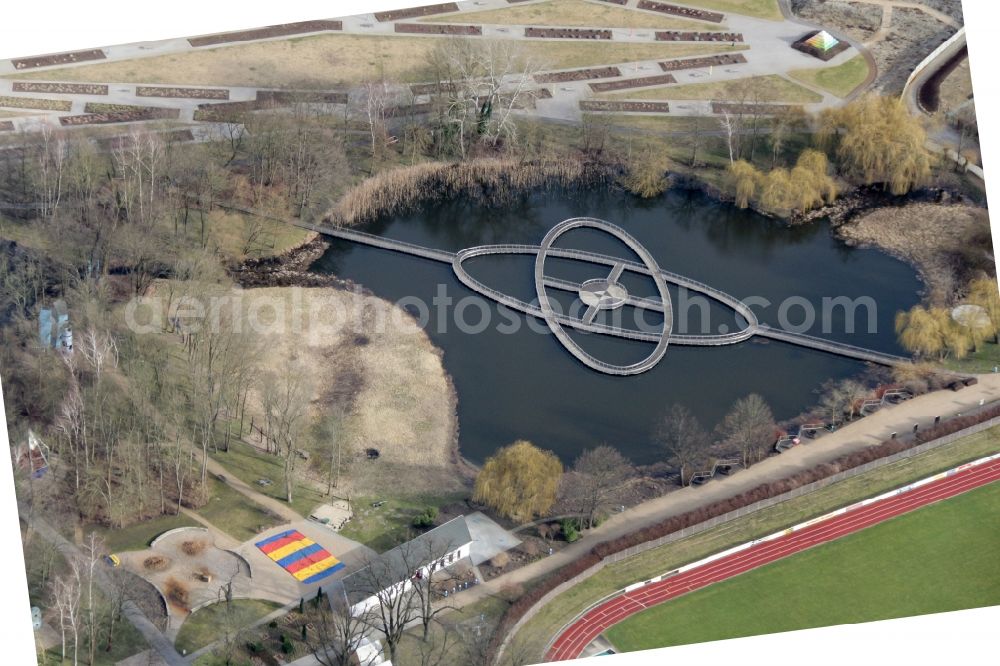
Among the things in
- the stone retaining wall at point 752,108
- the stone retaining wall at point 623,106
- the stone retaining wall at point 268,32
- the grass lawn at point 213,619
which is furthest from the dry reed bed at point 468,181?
the grass lawn at point 213,619

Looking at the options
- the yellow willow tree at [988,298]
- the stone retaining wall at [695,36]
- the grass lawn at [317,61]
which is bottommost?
the yellow willow tree at [988,298]

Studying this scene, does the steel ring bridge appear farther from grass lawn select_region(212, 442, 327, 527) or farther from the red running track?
grass lawn select_region(212, 442, 327, 527)

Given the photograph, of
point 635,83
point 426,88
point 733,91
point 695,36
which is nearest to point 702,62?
point 695,36

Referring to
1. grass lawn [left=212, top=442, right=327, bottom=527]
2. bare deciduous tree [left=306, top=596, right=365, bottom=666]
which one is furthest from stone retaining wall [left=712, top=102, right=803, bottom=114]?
bare deciduous tree [left=306, top=596, right=365, bottom=666]

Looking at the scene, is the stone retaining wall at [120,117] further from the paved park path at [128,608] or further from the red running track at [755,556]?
the red running track at [755,556]

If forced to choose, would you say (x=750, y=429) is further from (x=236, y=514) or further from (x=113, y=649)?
(x=113, y=649)

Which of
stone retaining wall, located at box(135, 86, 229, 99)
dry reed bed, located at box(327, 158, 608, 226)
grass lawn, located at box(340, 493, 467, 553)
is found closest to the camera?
grass lawn, located at box(340, 493, 467, 553)
